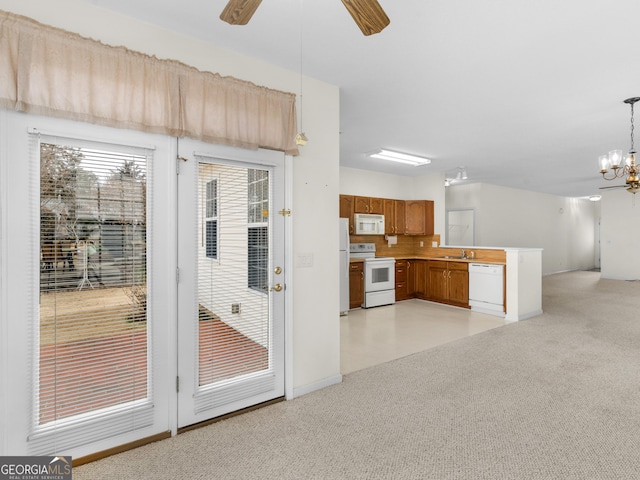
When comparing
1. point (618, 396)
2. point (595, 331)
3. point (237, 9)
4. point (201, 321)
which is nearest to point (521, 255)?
point (595, 331)

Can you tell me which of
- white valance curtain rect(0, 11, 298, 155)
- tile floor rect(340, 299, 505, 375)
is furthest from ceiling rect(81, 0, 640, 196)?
tile floor rect(340, 299, 505, 375)

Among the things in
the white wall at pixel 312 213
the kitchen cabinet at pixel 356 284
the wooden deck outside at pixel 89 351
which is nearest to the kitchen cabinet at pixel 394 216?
the kitchen cabinet at pixel 356 284

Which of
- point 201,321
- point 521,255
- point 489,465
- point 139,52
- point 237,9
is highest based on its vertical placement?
point 139,52

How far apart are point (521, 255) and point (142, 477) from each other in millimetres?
5718

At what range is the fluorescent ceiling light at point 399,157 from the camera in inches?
224

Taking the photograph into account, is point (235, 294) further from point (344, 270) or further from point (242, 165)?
point (344, 270)

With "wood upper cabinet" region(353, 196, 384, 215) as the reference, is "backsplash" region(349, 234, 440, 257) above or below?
below

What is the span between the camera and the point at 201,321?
2488 millimetres

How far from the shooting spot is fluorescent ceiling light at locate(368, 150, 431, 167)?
5.69 m

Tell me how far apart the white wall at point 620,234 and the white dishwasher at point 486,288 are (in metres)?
7.04

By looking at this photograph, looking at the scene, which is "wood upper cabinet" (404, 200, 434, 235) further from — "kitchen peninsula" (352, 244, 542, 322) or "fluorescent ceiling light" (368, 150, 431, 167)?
"fluorescent ceiling light" (368, 150, 431, 167)

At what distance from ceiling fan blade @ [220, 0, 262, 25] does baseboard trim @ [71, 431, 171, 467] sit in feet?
8.33

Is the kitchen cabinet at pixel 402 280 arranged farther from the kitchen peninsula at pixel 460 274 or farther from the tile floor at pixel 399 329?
the tile floor at pixel 399 329

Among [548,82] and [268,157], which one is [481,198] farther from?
[268,157]
